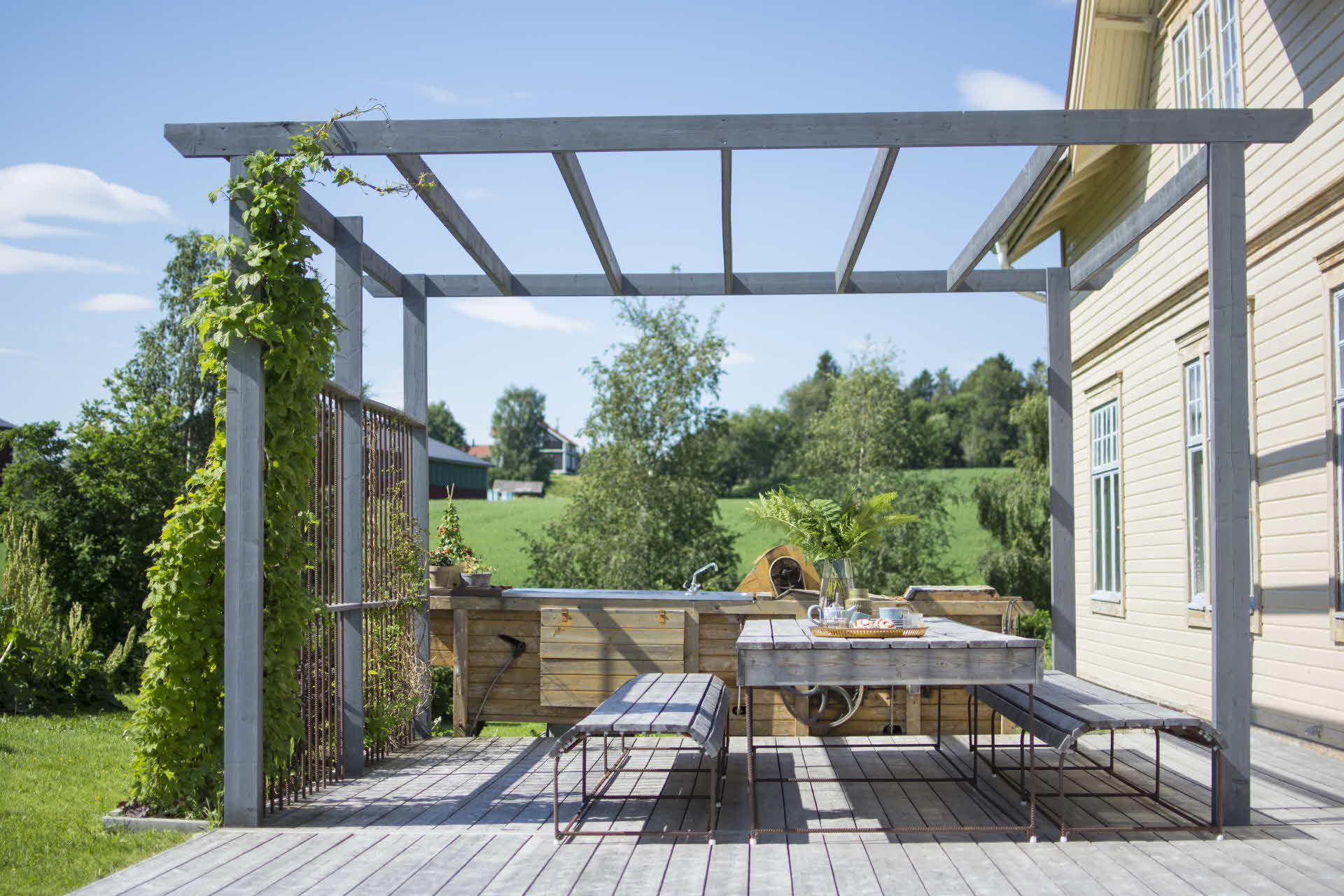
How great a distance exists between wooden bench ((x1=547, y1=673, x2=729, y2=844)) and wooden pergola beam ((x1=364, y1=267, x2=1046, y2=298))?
2.69 meters

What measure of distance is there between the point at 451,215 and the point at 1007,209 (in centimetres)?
287

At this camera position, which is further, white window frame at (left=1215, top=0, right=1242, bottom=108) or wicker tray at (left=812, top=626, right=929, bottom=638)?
white window frame at (left=1215, top=0, right=1242, bottom=108)

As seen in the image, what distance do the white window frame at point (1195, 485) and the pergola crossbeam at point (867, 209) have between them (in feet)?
10.3

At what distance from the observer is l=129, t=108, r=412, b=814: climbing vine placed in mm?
4715

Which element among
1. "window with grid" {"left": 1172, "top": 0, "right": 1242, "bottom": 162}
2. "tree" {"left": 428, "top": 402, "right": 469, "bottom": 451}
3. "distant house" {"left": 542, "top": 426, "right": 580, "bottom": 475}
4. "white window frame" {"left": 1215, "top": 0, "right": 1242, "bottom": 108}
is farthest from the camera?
"distant house" {"left": 542, "top": 426, "right": 580, "bottom": 475}

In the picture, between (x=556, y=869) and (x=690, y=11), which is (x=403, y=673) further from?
(x=690, y=11)

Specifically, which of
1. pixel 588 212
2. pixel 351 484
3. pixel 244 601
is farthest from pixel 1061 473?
pixel 244 601

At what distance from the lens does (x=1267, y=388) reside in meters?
7.50

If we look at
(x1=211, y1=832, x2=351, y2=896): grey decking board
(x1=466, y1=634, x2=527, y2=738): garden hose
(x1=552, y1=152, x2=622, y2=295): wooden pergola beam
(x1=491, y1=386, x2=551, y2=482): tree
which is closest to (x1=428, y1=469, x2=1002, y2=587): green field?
(x1=466, y1=634, x2=527, y2=738): garden hose

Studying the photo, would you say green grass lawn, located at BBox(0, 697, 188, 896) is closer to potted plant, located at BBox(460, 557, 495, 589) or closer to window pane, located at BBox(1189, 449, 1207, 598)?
potted plant, located at BBox(460, 557, 495, 589)

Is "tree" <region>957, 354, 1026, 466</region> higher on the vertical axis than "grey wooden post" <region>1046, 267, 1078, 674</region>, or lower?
higher

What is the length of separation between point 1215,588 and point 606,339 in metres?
16.6

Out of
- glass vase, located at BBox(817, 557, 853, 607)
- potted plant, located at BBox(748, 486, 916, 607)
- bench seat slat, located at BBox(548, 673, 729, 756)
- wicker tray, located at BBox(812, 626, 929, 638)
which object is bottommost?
bench seat slat, located at BBox(548, 673, 729, 756)

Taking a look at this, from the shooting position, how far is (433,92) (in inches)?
1254
